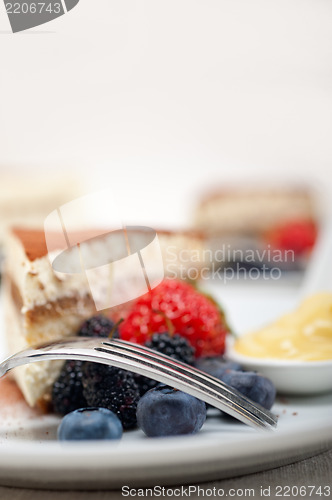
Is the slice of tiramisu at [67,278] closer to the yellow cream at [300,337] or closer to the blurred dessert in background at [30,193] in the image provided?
the yellow cream at [300,337]

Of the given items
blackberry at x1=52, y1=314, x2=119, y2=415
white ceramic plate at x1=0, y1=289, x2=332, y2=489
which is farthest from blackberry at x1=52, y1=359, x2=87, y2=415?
white ceramic plate at x1=0, y1=289, x2=332, y2=489

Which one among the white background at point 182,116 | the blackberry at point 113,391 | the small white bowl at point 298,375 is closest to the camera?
A: the blackberry at point 113,391

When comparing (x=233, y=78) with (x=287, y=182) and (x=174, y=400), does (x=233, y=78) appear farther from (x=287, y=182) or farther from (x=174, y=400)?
(x=174, y=400)

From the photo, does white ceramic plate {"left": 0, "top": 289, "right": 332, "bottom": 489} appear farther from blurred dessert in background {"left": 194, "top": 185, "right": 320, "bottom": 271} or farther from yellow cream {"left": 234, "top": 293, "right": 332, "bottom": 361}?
blurred dessert in background {"left": 194, "top": 185, "right": 320, "bottom": 271}

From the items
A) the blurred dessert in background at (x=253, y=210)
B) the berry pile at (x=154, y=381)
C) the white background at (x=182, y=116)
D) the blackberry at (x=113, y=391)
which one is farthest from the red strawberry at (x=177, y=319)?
the blurred dessert in background at (x=253, y=210)

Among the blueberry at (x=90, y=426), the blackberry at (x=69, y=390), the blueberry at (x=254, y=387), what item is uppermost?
the blueberry at (x=90, y=426)

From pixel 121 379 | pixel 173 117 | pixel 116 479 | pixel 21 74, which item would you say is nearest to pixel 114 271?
pixel 121 379

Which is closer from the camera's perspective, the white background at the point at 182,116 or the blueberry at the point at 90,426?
the blueberry at the point at 90,426
